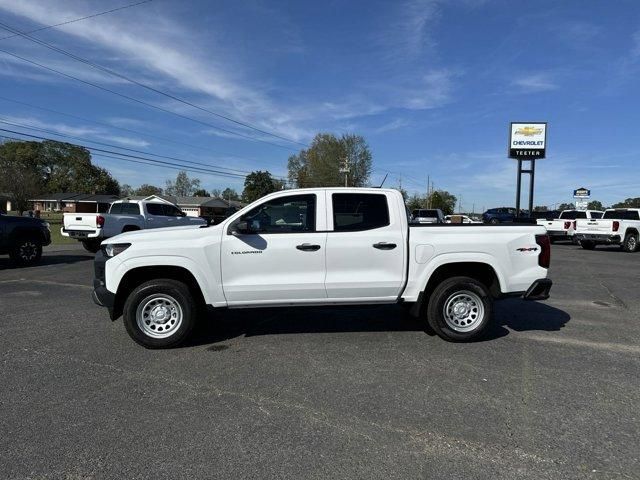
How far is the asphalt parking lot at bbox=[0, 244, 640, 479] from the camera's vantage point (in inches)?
125

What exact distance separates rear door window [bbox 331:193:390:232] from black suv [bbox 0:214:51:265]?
37.2 feet

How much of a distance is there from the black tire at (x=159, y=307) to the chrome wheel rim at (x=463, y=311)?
3.11m

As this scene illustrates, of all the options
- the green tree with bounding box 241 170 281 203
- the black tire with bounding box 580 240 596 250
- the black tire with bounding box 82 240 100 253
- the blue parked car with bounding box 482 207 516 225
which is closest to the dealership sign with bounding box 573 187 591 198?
the blue parked car with bounding box 482 207 516 225

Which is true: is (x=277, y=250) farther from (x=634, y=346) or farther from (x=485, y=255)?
(x=634, y=346)

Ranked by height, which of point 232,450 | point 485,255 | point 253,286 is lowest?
point 232,450

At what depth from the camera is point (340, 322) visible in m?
6.89

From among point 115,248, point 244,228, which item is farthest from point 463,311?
point 115,248

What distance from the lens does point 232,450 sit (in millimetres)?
3314

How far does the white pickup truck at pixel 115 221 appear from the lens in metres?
16.9

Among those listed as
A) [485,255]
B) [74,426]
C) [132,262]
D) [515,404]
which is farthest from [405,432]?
[132,262]

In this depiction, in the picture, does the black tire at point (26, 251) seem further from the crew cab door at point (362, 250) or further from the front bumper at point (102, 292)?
the crew cab door at point (362, 250)

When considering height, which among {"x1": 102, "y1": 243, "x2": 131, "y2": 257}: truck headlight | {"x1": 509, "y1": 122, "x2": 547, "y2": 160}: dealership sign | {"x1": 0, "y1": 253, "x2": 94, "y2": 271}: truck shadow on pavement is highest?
{"x1": 509, "y1": 122, "x2": 547, "y2": 160}: dealership sign

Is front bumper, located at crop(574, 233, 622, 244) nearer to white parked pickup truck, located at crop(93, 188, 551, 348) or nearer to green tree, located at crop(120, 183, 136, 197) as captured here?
white parked pickup truck, located at crop(93, 188, 551, 348)

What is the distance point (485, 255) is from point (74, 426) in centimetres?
468
